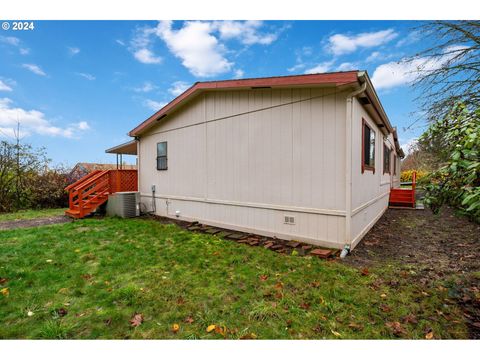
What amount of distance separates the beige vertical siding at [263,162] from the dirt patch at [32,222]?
357 centimetres

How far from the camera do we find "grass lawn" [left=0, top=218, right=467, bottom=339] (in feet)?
7.06

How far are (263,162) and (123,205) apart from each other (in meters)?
5.36

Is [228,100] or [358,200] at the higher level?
[228,100]

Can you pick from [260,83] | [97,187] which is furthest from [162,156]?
[260,83]

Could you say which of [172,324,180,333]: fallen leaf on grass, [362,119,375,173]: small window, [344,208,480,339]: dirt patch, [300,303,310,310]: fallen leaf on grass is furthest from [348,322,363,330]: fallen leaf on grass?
[362,119,375,173]: small window

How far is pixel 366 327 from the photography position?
218cm

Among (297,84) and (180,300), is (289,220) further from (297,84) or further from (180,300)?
(180,300)

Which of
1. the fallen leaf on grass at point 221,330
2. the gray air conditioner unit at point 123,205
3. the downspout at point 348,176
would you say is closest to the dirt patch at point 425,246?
the downspout at point 348,176

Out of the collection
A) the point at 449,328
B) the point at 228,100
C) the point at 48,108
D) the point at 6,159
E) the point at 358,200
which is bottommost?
the point at 449,328

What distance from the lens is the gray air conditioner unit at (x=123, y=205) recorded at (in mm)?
8086

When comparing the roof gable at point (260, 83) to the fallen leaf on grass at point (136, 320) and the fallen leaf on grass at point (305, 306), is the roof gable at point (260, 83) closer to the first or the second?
the fallen leaf on grass at point (305, 306)

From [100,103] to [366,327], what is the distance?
1426 centimetres
